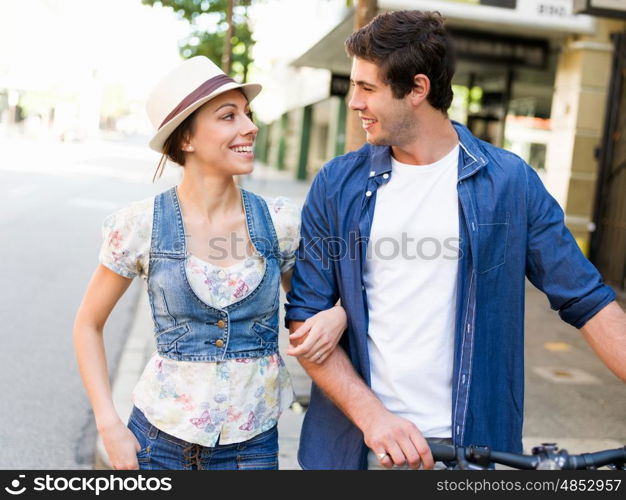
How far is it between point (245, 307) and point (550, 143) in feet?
33.0

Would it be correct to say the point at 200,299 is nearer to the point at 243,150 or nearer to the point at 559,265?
the point at 243,150

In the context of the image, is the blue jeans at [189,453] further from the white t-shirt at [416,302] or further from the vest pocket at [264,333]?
the white t-shirt at [416,302]

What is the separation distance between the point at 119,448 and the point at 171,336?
35 centimetres

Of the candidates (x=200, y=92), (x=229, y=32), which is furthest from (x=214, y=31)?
(x=200, y=92)

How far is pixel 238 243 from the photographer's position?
7.98 feet

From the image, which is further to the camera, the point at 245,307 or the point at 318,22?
the point at 318,22

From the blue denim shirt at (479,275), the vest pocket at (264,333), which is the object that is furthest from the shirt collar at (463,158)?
the vest pocket at (264,333)

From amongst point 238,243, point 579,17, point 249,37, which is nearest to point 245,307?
point 238,243

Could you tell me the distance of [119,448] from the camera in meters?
2.25

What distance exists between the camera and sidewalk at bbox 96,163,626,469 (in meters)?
5.11

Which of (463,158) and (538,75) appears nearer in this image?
(463,158)

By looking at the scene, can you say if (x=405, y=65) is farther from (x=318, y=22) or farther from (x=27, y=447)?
(x=318, y=22)
